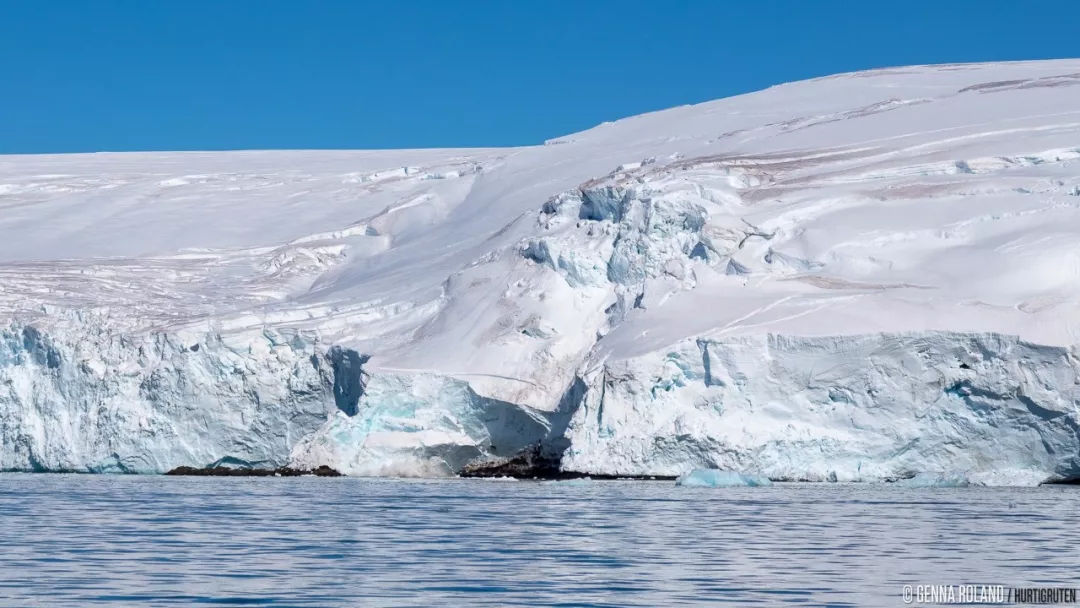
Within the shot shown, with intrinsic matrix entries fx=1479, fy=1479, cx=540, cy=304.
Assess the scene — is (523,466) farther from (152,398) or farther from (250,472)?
(152,398)

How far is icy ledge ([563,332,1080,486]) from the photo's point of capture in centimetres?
2339

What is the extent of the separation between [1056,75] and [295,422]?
79.3 ft

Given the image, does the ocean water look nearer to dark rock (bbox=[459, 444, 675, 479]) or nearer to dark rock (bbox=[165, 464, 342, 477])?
dark rock (bbox=[459, 444, 675, 479])

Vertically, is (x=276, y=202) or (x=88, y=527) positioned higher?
(x=276, y=202)

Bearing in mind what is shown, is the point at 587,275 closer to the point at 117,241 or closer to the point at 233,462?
the point at 233,462

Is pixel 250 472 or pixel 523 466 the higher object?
pixel 523 466

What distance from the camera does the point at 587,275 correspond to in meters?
30.8

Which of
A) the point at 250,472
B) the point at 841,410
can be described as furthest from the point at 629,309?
the point at 250,472

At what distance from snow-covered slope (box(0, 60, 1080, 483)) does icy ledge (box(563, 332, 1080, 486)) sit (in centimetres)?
4

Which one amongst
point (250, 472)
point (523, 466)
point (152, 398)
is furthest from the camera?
point (152, 398)

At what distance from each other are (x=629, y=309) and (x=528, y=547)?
16873mm

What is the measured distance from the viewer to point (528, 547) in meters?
12.2

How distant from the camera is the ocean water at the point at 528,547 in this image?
30.0 feet

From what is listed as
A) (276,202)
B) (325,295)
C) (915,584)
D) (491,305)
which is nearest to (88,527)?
(915,584)
